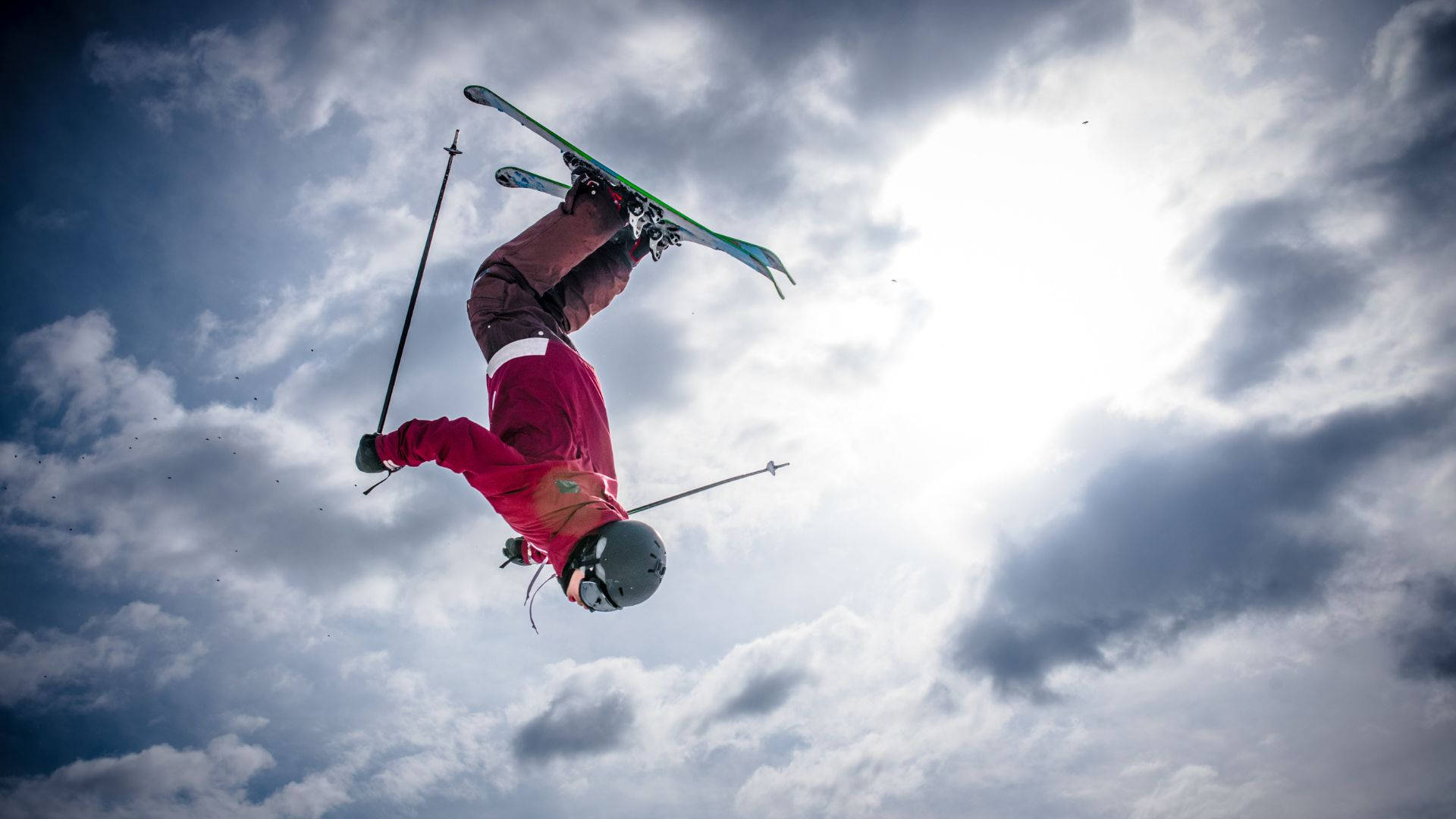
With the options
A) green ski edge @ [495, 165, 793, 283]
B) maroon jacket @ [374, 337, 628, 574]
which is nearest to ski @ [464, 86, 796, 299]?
green ski edge @ [495, 165, 793, 283]

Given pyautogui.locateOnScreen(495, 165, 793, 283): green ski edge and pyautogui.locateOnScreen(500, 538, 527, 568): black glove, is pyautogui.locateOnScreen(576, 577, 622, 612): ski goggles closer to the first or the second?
pyautogui.locateOnScreen(500, 538, 527, 568): black glove

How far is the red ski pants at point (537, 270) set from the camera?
752cm

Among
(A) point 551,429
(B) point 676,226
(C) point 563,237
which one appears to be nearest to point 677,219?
(B) point 676,226

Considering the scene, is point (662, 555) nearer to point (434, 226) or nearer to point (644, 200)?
point (644, 200)

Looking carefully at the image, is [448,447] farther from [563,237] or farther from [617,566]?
[563,237]

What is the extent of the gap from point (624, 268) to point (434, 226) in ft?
7.43

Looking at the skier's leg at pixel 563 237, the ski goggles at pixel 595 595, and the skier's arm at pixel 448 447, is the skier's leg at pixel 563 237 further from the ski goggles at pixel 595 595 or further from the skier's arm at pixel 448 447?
the ski goggles at pixel 595 595

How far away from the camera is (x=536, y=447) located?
7.09 metres

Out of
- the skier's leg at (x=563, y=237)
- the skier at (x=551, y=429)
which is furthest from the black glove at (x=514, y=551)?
the skier's leg at (x=563, y=237)

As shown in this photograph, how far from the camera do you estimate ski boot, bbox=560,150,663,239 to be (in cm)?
766

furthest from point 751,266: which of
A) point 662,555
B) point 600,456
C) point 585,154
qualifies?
point 662,555

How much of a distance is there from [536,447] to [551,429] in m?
0.26

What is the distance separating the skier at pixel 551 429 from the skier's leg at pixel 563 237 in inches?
0.4

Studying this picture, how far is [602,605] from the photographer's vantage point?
693cm
